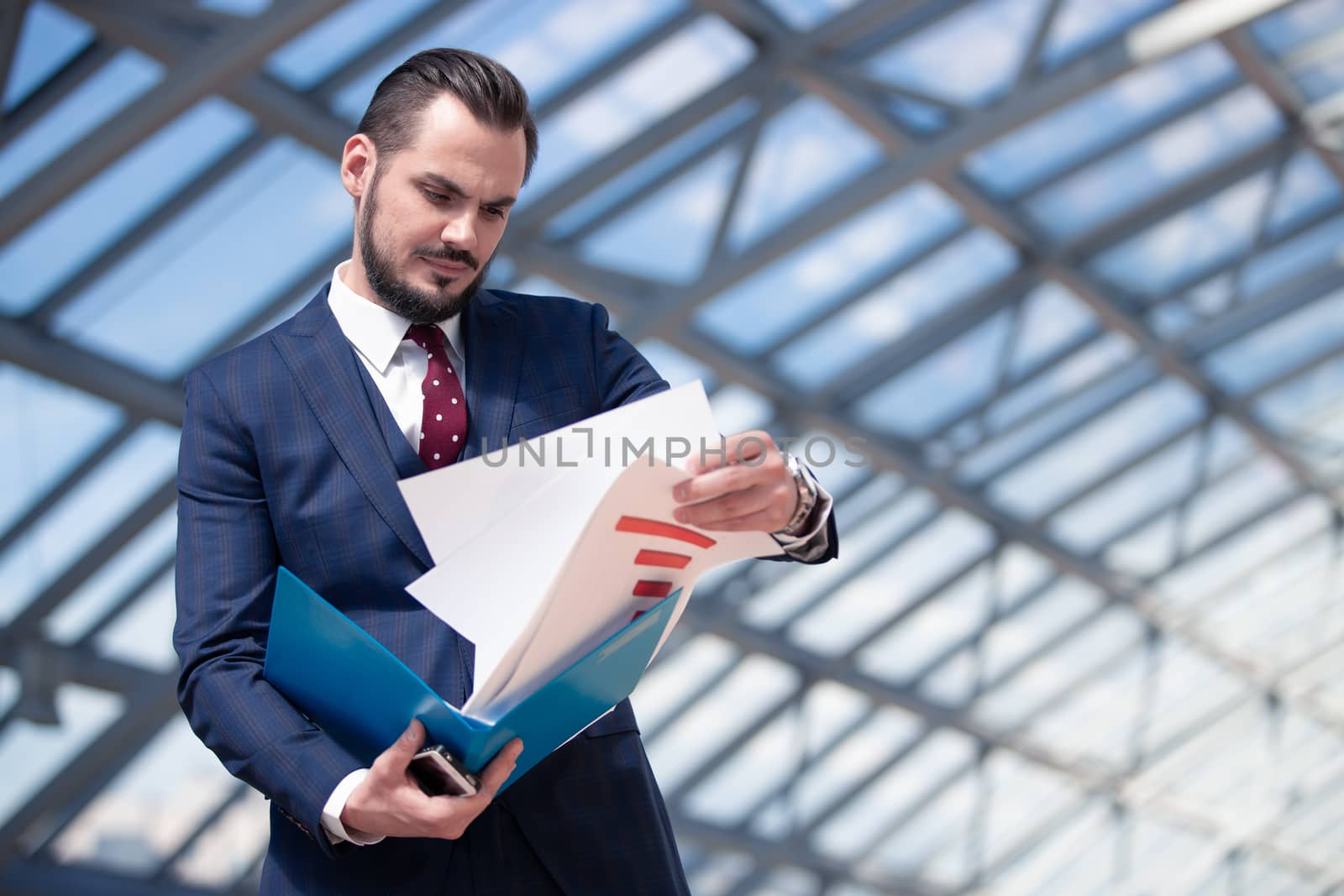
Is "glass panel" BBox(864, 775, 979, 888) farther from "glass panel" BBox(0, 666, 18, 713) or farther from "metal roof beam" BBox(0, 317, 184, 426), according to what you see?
"metal roof beam" BBox(0, 317, 184, 426)

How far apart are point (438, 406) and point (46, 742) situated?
1130 centimetres

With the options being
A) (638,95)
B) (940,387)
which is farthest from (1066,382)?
(638,95)

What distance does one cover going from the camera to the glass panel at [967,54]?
1073 centimetres

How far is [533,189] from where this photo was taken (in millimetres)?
10258

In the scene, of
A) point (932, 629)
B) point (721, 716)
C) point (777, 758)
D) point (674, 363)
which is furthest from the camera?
point (932, 629)

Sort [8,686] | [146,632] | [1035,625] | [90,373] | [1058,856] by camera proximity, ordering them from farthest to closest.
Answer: [1058,856]
[1035,625]
[146,632]
[8,686]
[90,373]

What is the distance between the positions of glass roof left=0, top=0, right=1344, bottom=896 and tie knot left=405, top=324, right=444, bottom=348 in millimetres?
689

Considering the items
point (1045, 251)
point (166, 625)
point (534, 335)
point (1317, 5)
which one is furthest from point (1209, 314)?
point (534, 335)

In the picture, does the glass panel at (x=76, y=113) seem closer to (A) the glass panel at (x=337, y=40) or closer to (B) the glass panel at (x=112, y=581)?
(A) the glass panel at (x=337, y=40)

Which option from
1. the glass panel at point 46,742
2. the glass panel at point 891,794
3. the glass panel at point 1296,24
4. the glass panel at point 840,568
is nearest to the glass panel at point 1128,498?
the glass panel at point 840,568

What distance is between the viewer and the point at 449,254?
1.96 meters

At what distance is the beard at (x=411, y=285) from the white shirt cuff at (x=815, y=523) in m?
0.53

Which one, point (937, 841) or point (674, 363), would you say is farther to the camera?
point (937, 841)

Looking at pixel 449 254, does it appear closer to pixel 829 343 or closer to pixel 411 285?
pixel 411 285
